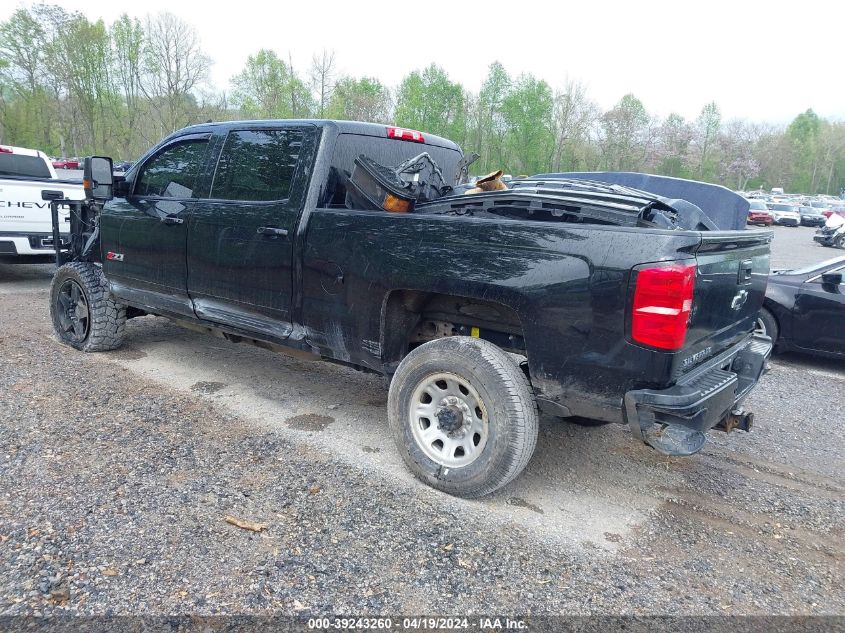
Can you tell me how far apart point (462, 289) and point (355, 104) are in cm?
4149

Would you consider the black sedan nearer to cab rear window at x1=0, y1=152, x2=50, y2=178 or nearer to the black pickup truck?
the black pickup truck

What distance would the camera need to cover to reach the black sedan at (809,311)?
637 centimetres

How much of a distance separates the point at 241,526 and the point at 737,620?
7.27ft

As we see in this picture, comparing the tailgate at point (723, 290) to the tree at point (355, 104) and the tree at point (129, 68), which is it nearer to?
the tree at point (355, 104)

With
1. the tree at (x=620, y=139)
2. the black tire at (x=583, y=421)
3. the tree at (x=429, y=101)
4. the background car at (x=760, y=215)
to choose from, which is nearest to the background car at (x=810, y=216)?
the background car at (x=760, y=215)

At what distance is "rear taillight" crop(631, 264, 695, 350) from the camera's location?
2.70 metres

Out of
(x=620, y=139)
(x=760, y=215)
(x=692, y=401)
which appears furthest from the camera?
(x=620, y=139)

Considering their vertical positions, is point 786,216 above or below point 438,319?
above

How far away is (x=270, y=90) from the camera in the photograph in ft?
141

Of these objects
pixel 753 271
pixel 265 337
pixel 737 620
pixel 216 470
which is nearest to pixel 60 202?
pixel 265 337

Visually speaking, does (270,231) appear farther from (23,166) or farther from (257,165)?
(23,166)

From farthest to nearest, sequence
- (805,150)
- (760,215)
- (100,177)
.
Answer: (805,150)
(760,215)
(100,177)

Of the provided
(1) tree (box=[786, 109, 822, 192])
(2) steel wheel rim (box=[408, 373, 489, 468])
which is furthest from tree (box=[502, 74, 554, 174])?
(1) tree (box=[786, 109, 822, 192])

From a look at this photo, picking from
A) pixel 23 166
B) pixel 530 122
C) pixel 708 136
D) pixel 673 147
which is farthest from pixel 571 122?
pixel 23 166
